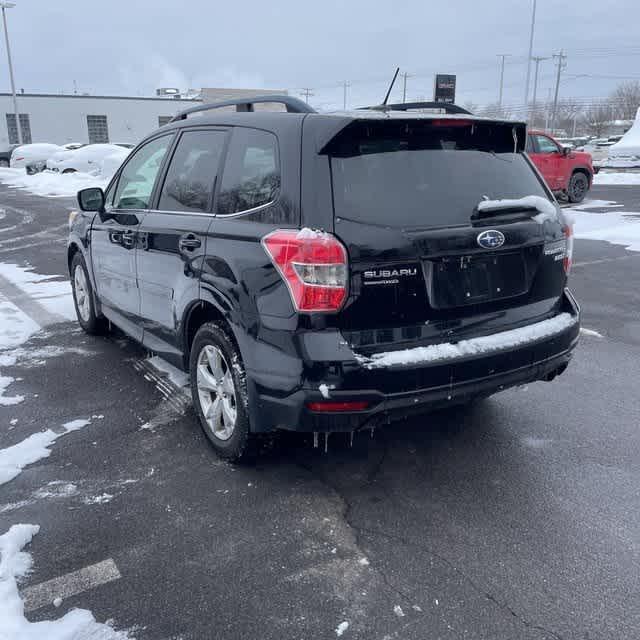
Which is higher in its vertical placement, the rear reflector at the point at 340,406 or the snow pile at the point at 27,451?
the rear reflector at the point at 340,406

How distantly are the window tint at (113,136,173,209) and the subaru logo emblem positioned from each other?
2.21 meters

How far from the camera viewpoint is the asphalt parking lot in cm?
239

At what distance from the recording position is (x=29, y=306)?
23.0ft

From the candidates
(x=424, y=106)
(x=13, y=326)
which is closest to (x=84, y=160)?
(x=13, y=326)

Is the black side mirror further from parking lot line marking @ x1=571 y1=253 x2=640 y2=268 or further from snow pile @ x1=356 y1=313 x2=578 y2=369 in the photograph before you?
parking lot line marking @ x1=571 y1=253 x2=640 y2=268

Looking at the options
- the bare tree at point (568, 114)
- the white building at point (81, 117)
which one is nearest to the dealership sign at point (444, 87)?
the white building at point (81, 117)

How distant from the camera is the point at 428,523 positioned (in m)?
2.94

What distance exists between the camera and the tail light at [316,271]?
2.72m

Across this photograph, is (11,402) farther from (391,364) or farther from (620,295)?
(620,295)

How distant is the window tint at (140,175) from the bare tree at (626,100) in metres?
90.8

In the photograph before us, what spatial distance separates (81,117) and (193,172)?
207 ft

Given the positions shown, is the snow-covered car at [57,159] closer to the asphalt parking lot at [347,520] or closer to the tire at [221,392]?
the asphalt parking lot at [347,520]

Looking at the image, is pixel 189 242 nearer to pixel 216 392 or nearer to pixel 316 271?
pixel 216 392

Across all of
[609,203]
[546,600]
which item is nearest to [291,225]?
[546,600]
